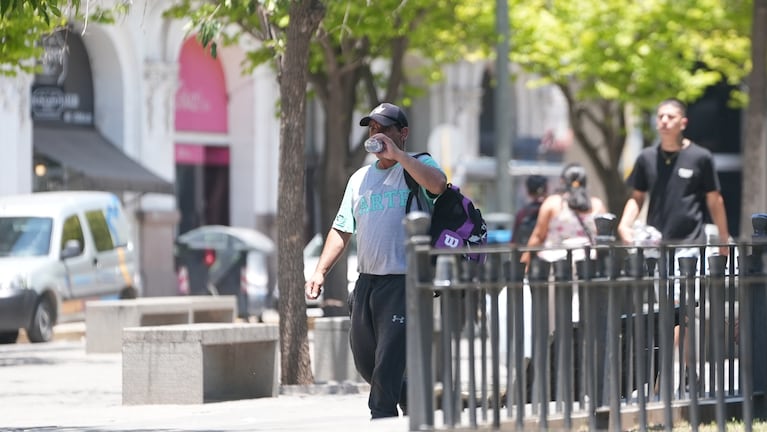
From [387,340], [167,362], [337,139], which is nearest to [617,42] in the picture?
[337,139]

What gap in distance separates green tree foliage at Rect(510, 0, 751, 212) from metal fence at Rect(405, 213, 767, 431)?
2568 centimetres

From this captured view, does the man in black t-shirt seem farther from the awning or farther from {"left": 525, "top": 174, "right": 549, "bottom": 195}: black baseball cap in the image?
the awning

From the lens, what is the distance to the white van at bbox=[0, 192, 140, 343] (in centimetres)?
2088

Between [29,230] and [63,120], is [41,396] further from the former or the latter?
[63,120]

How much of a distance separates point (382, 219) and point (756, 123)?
14999 mm

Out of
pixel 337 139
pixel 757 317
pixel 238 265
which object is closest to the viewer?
pixel 757 317

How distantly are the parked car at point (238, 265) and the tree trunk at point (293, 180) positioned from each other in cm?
1362

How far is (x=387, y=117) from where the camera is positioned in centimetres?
893

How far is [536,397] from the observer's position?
25.0 ft

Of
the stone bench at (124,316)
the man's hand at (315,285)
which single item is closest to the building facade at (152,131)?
the stone bench at (124,316)

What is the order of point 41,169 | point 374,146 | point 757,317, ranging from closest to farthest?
1. point 757,317
2. point 374,146
3. point 41,169

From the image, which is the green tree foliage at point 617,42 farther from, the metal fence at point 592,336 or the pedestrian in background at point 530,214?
the metal fence at point 592,336

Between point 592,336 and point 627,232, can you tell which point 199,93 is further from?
point 592,336

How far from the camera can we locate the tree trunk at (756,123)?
22891mm
